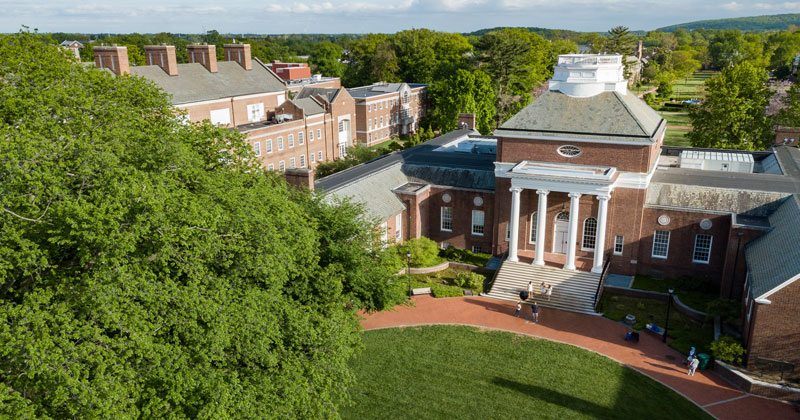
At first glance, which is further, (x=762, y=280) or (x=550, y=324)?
(x=550, y=324)

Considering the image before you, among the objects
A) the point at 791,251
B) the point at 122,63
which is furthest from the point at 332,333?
the point at 122,63

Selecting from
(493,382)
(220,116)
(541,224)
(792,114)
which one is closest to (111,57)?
(220,116)

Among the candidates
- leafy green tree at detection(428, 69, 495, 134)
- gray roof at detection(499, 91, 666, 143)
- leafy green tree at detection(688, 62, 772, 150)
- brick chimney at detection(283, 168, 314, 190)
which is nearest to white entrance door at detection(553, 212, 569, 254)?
gray roof at detection(499, 91, 666, 143)

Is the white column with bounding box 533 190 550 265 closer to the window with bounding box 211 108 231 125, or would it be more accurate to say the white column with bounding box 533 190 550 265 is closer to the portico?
the portico

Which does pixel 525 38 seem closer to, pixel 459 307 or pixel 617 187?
pixel 617 187

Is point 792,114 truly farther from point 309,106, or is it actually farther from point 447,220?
point 309,106
